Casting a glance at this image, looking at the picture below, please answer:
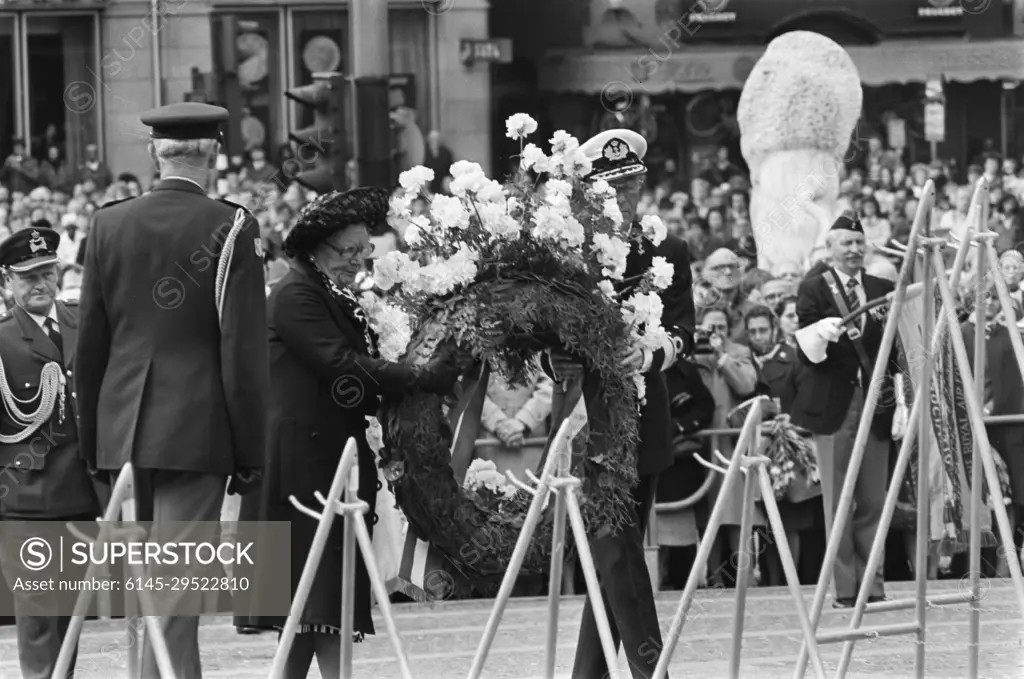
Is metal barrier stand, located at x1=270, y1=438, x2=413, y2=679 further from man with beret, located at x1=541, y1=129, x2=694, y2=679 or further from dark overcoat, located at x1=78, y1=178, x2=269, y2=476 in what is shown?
man with beret, located at x1=541, y1=129, x2=694, y2=679

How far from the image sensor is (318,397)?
792 centimetres

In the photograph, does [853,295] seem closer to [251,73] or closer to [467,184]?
[467,184]

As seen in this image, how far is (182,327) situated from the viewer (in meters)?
7.21

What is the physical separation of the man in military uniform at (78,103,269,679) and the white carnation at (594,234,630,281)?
1.27 m

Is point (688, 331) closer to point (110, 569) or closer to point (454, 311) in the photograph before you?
point (454, 311)

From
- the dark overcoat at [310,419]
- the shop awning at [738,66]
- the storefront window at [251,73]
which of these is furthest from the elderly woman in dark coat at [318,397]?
the shop awning at [738,66]

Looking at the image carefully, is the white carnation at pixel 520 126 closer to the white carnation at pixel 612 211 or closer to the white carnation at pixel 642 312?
the white carnation at pixel 612 211

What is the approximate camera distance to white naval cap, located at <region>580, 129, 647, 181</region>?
8.06 meters

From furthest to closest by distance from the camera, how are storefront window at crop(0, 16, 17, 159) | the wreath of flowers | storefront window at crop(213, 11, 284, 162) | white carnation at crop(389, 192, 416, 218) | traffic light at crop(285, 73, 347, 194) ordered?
storefront window at crop(0, 16, 17, 159) → storefront window at crop(213, 11, 284, 162) → traffic light at crop(285, 73, 347, 194) → white carnation at crop(389, 192, 416, 218) → the wreath of flowers

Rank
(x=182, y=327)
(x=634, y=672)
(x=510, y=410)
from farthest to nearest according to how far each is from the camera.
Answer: (x=510, y=410) < (x=634, y=672) < (x=182, y=327)

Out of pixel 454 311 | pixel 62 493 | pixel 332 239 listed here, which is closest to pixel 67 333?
pixel 62 493

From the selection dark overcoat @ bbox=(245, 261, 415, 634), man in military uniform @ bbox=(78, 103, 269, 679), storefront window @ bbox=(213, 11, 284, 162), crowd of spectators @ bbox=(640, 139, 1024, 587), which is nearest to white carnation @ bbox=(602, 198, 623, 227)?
dark overcoat @ bbox=(245, 261, 415, 634)

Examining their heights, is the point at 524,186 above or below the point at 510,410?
above

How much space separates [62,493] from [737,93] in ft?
70.6
